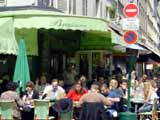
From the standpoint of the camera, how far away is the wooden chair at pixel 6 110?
13109 mm

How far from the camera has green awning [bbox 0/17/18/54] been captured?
15.0m

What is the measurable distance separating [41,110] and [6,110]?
37.9 inches

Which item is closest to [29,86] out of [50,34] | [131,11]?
[131,11]

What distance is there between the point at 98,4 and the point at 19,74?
18039 mm

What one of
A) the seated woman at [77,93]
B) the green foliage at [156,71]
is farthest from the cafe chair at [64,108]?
the green foliage at [156,71]

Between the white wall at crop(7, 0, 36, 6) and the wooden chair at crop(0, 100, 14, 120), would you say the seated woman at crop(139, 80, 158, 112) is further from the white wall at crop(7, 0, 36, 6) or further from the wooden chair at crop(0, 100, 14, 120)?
the white wall at crop(7, 0, 36, 6)

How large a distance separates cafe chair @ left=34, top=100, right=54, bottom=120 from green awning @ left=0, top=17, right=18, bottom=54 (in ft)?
7.20

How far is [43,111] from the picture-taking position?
537 inches

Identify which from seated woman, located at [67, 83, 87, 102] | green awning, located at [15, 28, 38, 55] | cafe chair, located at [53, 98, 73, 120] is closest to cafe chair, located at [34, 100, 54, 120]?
cafe chair, located at [53, 98, 73, 120]

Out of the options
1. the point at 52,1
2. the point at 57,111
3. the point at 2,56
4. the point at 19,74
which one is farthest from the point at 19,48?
the point at 52,1

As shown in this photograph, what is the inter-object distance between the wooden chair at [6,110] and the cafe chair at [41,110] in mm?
747

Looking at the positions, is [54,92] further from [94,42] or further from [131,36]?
[94,42]

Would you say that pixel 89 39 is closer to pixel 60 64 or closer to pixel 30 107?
pixel 60 64

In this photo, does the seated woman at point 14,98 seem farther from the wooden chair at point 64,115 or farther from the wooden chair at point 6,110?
the wooden chair at point 64,115
